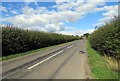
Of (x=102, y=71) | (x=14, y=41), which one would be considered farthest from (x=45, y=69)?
(x=14, y=41)

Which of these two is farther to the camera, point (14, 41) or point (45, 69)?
point (14, 41)

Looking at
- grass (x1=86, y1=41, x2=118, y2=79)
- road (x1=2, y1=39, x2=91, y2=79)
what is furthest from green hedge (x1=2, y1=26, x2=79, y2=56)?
grass (x1=86, y1=41, x2=118, y2=79)

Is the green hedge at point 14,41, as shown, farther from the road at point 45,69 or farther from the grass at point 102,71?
the grass at point 102,71

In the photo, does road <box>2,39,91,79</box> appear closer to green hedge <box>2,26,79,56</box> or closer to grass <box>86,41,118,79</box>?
grass <box>86,41,118,79</box>

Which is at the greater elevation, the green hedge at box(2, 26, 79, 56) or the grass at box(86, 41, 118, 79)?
the green hedge at box(2, 26, 79, 56)

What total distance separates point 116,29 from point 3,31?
14.1 metres

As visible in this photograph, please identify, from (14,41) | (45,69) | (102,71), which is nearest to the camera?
(102,71)

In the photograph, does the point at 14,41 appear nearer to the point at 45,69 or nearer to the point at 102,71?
the point at 45,69

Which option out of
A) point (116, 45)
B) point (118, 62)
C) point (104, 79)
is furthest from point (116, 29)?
point (104, 79)

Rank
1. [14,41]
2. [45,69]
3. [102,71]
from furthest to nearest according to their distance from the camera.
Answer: [14,41] < [45,69] < [102,71]

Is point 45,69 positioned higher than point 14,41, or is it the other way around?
point 14,41

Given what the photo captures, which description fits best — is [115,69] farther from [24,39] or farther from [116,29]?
[24,39]

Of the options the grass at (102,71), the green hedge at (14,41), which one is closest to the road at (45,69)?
the grass at (102,71)

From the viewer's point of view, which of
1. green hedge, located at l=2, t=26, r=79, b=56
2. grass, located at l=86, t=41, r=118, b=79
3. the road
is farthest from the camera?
green hedge, located at l=2, t=26, r=79, b=56
